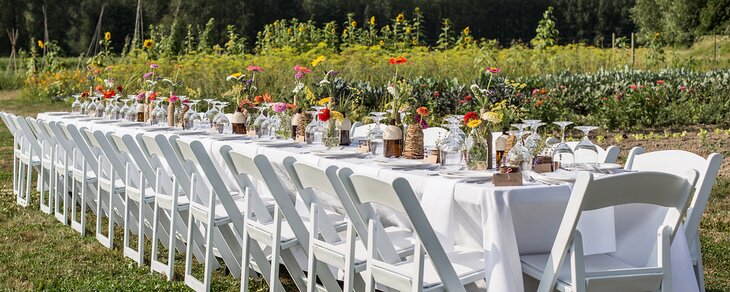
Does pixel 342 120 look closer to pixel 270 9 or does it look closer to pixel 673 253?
pixel 673 253

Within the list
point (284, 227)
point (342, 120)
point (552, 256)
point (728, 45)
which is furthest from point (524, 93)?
point (728, 45)

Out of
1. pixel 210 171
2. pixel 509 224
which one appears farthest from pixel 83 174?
pixel 509 224

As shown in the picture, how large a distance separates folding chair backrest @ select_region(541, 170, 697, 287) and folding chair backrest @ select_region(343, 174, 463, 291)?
0.36m

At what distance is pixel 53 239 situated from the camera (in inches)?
273

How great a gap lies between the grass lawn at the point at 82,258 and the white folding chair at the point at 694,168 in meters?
0.90

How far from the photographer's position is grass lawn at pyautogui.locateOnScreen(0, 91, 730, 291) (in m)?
5.55

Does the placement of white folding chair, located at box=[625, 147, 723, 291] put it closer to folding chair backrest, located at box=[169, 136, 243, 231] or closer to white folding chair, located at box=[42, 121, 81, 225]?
folding chair backrest, located at box=[169, 136, 243, 231]

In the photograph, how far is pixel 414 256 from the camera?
3771 millimetres

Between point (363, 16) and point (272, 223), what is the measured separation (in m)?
33.2

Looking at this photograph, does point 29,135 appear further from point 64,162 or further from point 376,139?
point 376,139

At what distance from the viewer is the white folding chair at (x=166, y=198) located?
17.4 ft

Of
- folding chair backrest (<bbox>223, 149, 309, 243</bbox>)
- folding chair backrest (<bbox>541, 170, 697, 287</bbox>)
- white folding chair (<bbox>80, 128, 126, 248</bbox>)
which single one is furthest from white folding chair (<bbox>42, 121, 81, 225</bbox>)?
folding chair backrest (<bbox>541, 170, 697, 287</bbox>)

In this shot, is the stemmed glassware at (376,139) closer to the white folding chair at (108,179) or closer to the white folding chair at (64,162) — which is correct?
the white folding chair at (108,179)

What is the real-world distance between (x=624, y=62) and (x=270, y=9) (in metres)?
20.7
